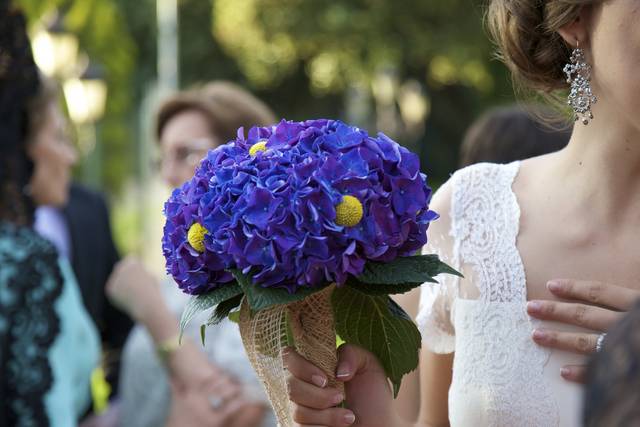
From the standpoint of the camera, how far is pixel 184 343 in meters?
4.27

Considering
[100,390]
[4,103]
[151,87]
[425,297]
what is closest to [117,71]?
[100,390]

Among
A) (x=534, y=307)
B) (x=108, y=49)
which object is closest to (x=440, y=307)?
(x=534, y=307)

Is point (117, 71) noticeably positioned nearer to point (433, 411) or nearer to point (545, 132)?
point (545, 132)

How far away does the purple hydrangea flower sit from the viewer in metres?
1.78

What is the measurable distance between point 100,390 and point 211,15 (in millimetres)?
26683

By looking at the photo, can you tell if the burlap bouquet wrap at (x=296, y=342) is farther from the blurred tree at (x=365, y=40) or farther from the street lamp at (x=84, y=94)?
the blurred tree at (x=365, y=40)

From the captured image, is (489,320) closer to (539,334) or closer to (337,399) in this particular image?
(539,334)

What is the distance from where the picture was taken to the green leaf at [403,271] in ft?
6.05

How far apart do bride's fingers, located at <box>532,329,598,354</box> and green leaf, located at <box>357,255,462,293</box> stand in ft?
1.37

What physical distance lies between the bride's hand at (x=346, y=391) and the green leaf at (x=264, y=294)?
232 mm

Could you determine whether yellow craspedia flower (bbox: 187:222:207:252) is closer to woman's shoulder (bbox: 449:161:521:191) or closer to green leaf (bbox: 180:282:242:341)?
green leaf (bbox: 180:282:242:341)

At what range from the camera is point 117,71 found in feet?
57.6

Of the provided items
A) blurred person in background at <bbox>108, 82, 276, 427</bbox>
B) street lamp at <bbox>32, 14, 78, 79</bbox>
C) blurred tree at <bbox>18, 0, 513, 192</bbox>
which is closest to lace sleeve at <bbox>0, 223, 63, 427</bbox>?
blurred person in background at <bbox>108, 82, 276, 427</bbox>

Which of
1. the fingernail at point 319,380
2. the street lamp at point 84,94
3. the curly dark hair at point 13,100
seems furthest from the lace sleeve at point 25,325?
the street lamp at point 84,94
